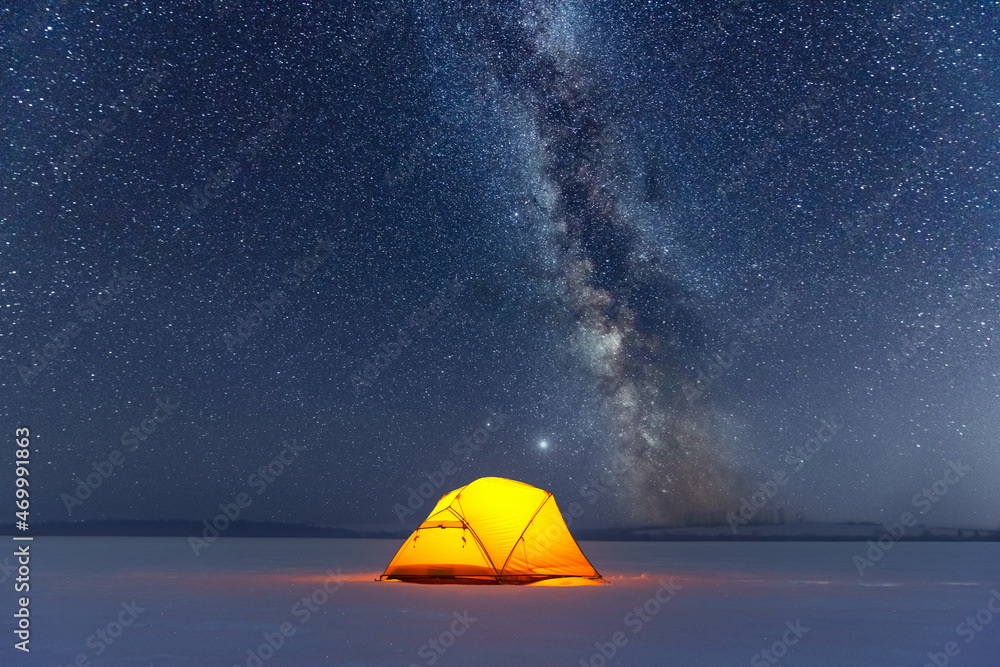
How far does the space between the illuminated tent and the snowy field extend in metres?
0.96

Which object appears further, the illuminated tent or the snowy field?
the illuminated tent

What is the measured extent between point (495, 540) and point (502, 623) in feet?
25.2

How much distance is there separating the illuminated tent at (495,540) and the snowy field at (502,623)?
96 centimetres

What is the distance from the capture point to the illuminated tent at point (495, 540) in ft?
70.5

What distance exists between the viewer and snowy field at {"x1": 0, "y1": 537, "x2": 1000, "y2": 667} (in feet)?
35.5

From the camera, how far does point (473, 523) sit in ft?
71.3

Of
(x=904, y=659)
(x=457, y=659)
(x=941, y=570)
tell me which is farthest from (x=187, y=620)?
(x=941, y=570)

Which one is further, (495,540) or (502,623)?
(495,540)

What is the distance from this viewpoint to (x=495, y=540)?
70.8 feet

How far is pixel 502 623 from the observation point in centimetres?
1392

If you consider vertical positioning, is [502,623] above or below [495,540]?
above

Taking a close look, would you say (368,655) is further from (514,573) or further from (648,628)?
(514,573)

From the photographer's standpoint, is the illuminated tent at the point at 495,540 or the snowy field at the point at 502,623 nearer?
the snowy field at the point at 502,623

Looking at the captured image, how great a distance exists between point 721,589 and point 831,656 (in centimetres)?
1053
